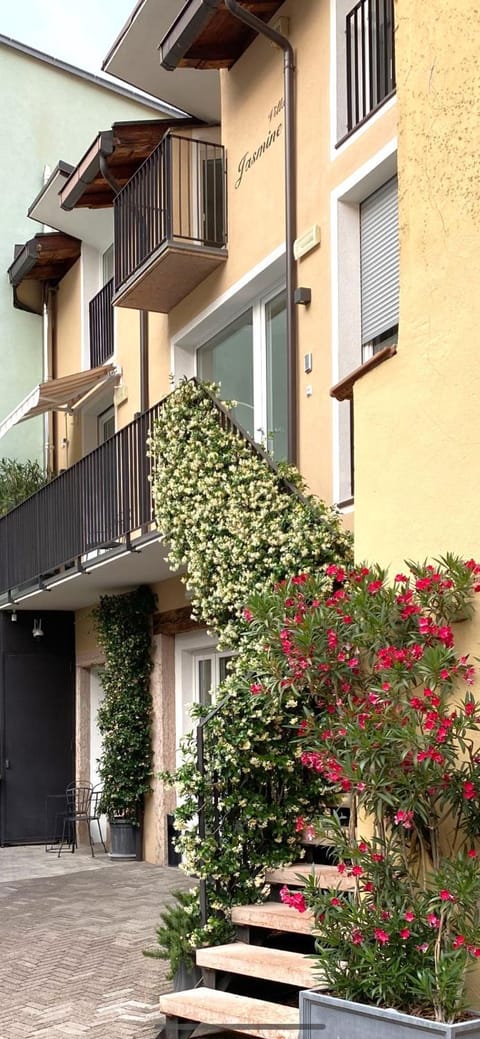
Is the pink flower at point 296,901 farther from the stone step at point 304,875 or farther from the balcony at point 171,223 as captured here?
the balcony at point 171,223

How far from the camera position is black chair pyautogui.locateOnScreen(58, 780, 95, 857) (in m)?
16.4

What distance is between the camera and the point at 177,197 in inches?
504

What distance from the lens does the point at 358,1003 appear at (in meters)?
4.96

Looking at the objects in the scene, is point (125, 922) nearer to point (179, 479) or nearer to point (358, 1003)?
point (179, 479)

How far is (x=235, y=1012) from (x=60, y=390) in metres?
10.4

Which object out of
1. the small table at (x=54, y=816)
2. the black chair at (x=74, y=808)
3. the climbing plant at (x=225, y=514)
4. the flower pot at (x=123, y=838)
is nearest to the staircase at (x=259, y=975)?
the climbing plant at (x=225, y=514)

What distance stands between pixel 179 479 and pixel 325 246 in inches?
91.6

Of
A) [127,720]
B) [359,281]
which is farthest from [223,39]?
[127,720]

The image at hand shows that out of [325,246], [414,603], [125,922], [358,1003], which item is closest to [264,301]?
[325,246]

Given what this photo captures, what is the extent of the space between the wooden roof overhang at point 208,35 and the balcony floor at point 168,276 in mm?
1769

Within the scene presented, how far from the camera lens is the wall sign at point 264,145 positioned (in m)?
11.2

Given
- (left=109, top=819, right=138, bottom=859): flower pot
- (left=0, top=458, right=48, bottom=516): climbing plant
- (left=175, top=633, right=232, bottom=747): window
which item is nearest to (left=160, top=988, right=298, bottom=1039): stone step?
(left=175, top=633, right=232, bottom=747): window

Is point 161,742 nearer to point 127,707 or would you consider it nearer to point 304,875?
point 127,707

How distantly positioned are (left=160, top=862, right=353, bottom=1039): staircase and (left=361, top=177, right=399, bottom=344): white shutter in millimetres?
4437
